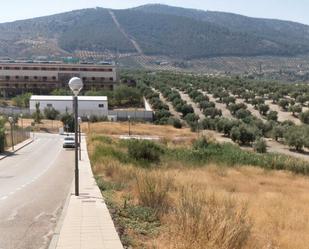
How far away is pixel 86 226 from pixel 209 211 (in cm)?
334

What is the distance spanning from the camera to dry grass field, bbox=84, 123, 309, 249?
9.30 meters

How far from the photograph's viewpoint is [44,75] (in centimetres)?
13875

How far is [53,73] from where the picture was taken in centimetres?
13888

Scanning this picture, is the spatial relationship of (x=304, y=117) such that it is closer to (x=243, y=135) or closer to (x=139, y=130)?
(x=243, y=135)

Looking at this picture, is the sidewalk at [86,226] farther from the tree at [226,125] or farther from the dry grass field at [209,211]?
the tree at [226,125]

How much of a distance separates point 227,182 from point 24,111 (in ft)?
263

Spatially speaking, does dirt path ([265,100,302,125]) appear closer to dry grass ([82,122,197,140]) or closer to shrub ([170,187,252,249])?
dry grass ([82,122,197,140])

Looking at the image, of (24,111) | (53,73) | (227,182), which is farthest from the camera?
(53,73)

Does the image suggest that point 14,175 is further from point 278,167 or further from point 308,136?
point 308,136

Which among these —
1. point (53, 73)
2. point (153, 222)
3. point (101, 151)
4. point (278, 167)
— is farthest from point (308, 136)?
point (53, 73)

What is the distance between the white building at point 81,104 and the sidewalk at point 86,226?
8259cm

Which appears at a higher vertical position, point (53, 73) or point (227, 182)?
point (53, 73)

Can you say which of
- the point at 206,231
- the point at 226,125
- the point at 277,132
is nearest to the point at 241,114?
the point at 226,125

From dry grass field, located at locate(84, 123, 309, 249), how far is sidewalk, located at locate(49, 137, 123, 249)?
0.39 metres
